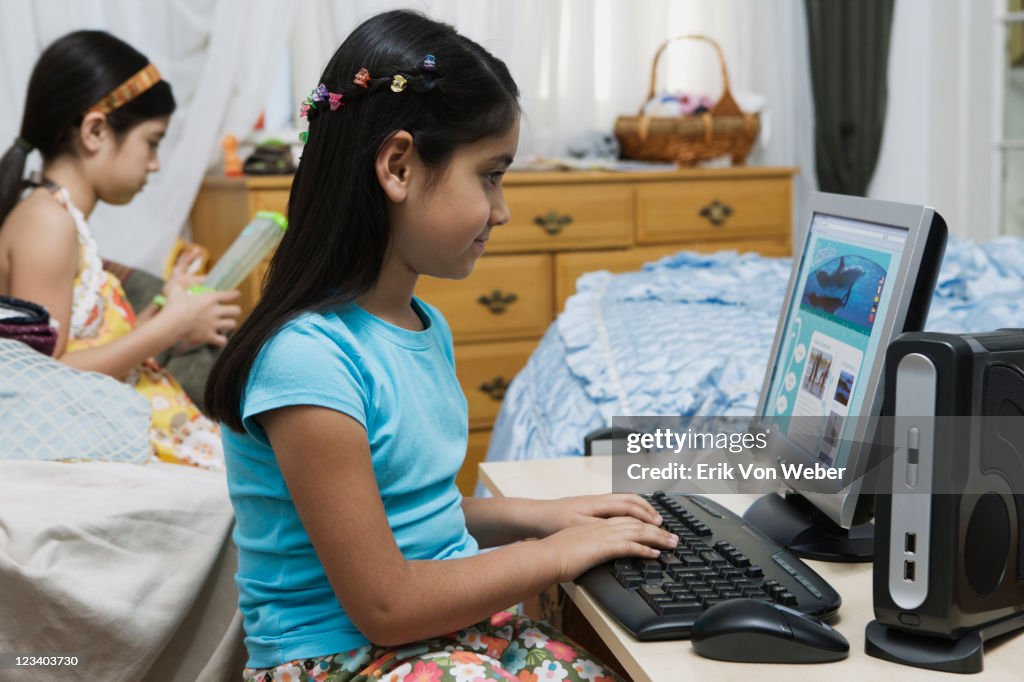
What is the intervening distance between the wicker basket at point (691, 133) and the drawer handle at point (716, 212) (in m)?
0.18

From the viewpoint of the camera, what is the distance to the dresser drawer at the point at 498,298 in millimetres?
3039

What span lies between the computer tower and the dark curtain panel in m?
3.01

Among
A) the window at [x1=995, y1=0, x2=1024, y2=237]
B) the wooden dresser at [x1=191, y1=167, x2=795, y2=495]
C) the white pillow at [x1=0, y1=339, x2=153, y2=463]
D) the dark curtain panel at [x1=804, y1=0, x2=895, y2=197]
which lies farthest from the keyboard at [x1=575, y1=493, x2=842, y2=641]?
the window at [x1=995, y1=0, x2=1024, y2=237]

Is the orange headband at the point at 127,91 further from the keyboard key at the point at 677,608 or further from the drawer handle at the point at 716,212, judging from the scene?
the drawer handle at the point at 716,212

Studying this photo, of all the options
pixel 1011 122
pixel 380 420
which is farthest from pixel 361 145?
pixel 1011 122

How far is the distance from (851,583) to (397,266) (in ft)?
1.69

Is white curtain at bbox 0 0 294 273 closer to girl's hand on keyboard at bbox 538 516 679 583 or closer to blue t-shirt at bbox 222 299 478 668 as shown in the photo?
blue t-shirt at bbox 222 299 478 668

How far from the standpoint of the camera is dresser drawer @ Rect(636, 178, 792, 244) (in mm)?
3260

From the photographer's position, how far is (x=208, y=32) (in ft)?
10.1

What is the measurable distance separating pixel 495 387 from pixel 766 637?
233 cm

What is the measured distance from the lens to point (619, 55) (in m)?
3.53

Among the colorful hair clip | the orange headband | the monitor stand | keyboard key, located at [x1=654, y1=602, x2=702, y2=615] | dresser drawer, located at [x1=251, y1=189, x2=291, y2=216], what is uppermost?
the orange headband

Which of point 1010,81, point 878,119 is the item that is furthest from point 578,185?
point 1010,81

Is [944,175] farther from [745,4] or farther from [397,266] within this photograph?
[397,266]
